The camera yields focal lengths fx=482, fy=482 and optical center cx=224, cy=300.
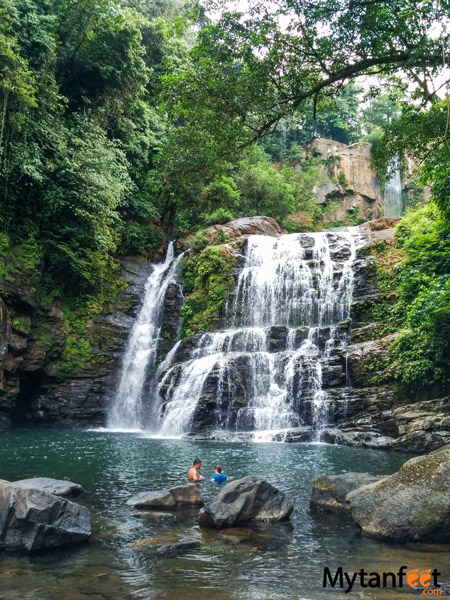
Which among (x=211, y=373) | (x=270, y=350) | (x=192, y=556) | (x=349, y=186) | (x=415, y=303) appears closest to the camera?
(x=192, y=556)

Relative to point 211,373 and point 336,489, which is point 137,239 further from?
point 336,489

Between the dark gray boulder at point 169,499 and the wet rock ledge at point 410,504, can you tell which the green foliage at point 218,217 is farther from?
the wet rock ledge at point 410,504

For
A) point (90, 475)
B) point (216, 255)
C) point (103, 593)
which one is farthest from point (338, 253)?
point (103, 593)

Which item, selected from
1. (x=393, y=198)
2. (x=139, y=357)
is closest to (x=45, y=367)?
(x=139, y=357)

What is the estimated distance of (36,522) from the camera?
224 inches

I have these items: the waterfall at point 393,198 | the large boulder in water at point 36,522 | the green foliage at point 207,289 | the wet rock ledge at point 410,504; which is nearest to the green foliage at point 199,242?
the green foliage at point 207,289

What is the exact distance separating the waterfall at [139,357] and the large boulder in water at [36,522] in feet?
50.2

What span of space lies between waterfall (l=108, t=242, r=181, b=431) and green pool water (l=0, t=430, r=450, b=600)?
10.5m

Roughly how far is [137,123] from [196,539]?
26696 mm

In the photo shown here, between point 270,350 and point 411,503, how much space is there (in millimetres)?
13921

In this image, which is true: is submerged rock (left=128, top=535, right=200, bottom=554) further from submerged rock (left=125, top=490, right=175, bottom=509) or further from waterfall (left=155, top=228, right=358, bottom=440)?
waterfall (left=155, top=228, right=358, bottom=440)

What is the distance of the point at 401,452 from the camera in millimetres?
14234

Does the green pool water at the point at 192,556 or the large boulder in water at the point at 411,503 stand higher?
the large boulder in water at the point at 411,503

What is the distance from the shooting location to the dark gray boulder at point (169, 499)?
7742 mm
